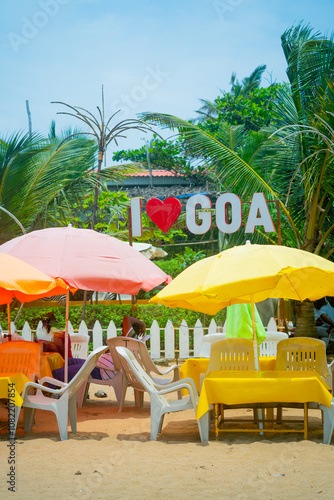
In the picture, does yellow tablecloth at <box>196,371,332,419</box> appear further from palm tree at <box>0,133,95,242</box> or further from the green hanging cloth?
palm tree at <box>0,133,95,242</box>

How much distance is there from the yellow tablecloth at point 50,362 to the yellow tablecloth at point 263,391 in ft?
8.15

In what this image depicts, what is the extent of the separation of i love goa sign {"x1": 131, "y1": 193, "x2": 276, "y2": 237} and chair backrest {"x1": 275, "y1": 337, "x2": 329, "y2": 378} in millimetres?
5099

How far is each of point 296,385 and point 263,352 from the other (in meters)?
4.27

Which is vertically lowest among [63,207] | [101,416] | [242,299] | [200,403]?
[101,416]

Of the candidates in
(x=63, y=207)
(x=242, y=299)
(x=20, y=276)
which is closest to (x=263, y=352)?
(x=242, y=299)

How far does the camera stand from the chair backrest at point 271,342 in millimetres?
9289

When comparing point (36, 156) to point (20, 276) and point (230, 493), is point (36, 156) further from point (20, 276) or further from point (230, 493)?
point (230, 493)

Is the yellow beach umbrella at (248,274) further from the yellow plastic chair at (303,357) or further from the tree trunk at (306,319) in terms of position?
the tree trunk at (306,319)

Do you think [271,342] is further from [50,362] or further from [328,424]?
[328,424]

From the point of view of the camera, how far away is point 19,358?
6734mm

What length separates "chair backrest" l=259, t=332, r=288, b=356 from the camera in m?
9.29

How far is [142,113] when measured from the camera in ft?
44.0

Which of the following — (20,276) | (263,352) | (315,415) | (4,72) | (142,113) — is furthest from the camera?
(142,113)

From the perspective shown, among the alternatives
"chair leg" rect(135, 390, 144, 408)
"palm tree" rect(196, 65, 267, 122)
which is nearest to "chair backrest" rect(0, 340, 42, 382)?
"chair leg" rect(135, 390, 144, 408)
